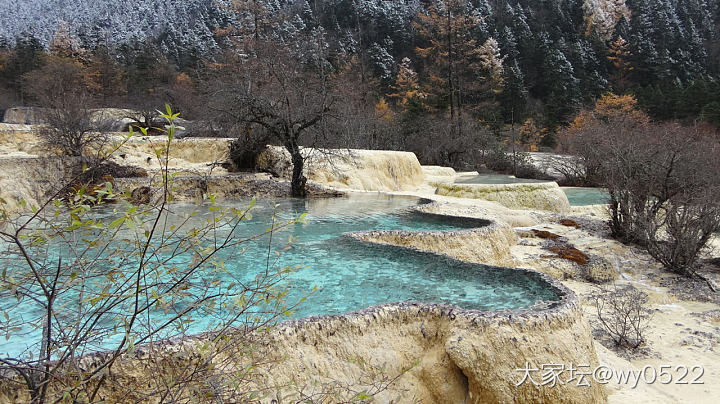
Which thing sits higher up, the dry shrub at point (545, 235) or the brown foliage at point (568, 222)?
the brown foliage at point (568, 222)

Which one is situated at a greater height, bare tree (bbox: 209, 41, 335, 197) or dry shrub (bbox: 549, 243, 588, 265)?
bare tree (bbox: 209, 41, 335, 197)

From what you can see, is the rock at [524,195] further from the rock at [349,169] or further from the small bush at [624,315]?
the small bush at [624,315]

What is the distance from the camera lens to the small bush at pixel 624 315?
4957 mm

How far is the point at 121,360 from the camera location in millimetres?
2742

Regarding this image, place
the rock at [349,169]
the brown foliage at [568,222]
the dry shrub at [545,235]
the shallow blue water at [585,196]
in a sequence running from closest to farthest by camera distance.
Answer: the dry shrub at [545,235]
the brown foliage at [568,222]
the rock at [349,169]
the shallow blue water at [585,196]

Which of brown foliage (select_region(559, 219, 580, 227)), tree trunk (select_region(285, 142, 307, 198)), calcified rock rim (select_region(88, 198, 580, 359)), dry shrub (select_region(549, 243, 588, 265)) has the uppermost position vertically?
tree trunk (select_region(285, 142, 307, 198))

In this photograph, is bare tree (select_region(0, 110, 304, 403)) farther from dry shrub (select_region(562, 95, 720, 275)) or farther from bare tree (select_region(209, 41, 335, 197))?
bare tree (select_region(209, 41, 335, 197))

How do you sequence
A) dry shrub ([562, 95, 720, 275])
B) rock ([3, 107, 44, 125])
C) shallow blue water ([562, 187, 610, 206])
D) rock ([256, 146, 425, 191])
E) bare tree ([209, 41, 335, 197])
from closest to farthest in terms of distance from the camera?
dry shrub ([562, 95, 720, 275]) → bare tree ([209, 41, 335, 197]) → rock ([256, 146, 425, 191]) → shallow blue water ([562, 187, 610, 206]) → rock ([3, 107, 44, 125])

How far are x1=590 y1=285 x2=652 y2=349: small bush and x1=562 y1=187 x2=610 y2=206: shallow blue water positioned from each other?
873cm

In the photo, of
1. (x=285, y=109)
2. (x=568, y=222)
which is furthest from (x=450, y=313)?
(x=285, y=109)

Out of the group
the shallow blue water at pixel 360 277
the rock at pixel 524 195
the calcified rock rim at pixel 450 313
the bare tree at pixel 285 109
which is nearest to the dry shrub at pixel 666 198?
the rock at pixel 524 195

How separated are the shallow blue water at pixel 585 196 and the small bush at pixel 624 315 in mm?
8733

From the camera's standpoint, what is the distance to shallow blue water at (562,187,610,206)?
14941 mm

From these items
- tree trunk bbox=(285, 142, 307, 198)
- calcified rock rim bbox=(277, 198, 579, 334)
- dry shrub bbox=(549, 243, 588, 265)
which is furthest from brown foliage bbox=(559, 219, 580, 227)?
tree trunk bbox=(285, 142, 307, 198)
